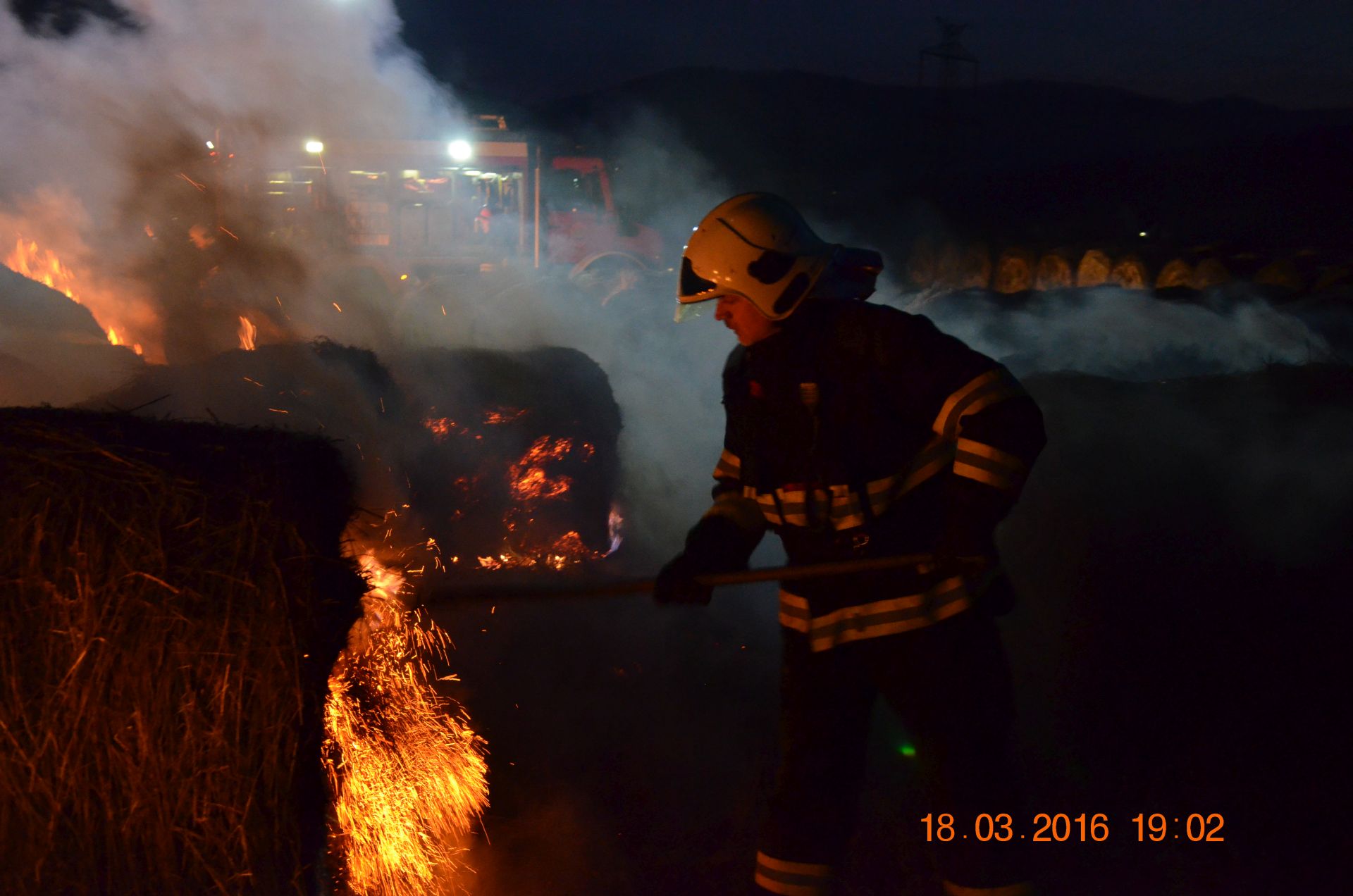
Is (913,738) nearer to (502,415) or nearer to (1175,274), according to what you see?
(502,415)

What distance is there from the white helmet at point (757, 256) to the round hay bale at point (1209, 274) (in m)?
9.69

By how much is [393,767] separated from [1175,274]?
11491 mm

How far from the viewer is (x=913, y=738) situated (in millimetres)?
2258

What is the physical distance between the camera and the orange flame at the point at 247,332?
896 cm

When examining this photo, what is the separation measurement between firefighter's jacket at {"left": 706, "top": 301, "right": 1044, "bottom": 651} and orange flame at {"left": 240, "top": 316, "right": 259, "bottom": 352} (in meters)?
7.71

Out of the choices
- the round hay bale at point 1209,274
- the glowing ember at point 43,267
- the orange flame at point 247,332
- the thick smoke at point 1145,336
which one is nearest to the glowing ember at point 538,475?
the thick smoke at point 1145,336

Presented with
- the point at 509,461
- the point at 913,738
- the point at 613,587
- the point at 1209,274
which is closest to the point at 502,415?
the point at 509,461

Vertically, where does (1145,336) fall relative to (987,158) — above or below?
below

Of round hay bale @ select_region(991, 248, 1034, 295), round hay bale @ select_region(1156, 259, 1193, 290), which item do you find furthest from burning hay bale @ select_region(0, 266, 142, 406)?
round hay bale @ select_region(991, 248, 1034, 295)

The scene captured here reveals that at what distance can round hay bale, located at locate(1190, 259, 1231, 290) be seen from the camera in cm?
1060

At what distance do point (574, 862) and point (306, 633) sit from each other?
1.34 meters

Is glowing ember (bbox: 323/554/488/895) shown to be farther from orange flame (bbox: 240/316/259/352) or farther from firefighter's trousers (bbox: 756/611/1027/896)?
orange flame (bbox: 240/316/259/352)

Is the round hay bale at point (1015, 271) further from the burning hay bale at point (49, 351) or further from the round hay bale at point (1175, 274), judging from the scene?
the burning hay bale at point (49, 351)
